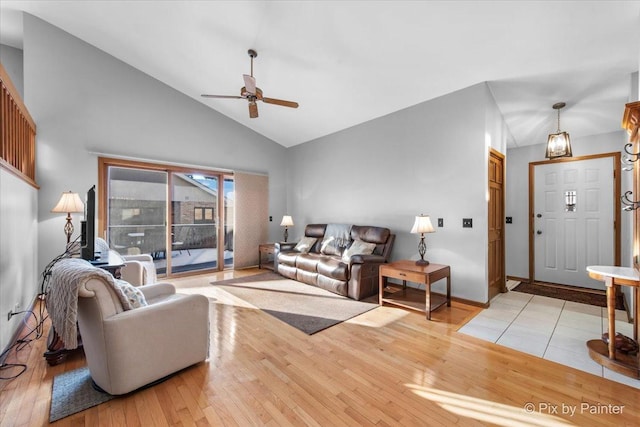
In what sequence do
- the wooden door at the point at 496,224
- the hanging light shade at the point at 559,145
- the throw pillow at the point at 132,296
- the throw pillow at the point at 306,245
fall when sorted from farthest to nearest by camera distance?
the throw pillow at the point at 306,245
the wooden door at the point at 496,224
the hanging light shade at the point at 559,145
the throw pillow at the point at 132,296

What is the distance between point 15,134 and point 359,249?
4.25 m

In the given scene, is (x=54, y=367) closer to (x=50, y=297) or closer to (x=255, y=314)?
(x=50, y=297)

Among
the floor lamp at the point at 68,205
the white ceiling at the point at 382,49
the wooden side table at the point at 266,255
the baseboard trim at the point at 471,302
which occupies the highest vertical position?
the white ceiling at the point at 382,49

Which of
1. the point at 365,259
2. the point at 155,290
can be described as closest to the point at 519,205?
the point at 365,259

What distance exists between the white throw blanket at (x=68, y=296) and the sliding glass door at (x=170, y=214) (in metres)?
3.12

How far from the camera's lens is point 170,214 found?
5023 millimetres

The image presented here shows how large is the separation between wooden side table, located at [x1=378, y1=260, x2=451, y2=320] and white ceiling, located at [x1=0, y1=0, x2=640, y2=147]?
239cm

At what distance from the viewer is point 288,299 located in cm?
371

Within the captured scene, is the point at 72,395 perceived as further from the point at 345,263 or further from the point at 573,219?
the point at 573,219

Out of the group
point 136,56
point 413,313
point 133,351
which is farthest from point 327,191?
point 133,351

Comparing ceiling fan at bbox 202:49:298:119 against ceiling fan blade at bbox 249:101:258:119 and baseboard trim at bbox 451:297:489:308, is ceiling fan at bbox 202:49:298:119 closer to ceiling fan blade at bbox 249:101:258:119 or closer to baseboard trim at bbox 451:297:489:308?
ceiling fan blade at bbox 249:101:258:119

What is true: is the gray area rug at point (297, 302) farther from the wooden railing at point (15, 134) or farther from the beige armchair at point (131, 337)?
the wooden railing at point (15, 134)

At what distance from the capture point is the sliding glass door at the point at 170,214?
4.54m

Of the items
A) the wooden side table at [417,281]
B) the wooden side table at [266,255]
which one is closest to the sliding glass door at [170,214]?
the wooden side table at [266,255]
